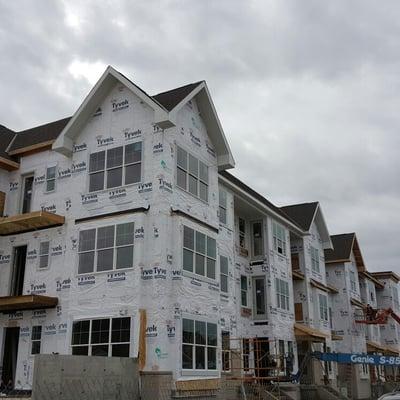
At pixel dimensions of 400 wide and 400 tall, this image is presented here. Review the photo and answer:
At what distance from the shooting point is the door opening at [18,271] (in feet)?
85.1

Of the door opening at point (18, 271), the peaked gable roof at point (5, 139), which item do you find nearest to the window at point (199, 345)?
the door opening at point (18, 271)

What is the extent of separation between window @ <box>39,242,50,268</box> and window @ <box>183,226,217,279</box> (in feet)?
22.1

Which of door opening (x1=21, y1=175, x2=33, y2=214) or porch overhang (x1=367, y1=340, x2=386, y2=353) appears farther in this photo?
porch overhang (x1=367, y1=340, x2=386, y2=353)

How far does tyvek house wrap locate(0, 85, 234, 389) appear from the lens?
2161 cm

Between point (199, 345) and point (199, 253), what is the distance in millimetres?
3926

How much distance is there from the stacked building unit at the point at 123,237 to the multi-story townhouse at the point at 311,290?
6347mm

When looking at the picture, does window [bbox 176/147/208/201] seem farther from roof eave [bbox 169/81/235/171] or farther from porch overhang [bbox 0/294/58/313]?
porch overhang [bbox 0/294/58/313]

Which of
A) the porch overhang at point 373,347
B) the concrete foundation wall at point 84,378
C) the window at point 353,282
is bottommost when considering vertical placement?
the concrete foundation wall at point 84,378

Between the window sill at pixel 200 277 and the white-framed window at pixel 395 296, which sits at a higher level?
the white-framed window at pixel 395 296

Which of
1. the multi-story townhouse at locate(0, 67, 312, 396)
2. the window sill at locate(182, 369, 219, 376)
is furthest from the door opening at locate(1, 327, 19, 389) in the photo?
the window sill at locate(182, 369, 219, 376)

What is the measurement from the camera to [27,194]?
27.5 metres

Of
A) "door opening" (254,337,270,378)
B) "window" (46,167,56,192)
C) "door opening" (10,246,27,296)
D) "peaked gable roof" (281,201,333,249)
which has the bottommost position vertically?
"door opening" (254,337,270,378)

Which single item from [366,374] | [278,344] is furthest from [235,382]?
[366,374]

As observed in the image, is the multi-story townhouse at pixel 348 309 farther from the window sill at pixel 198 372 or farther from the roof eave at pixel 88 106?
the roof eave at pixel 88 106
